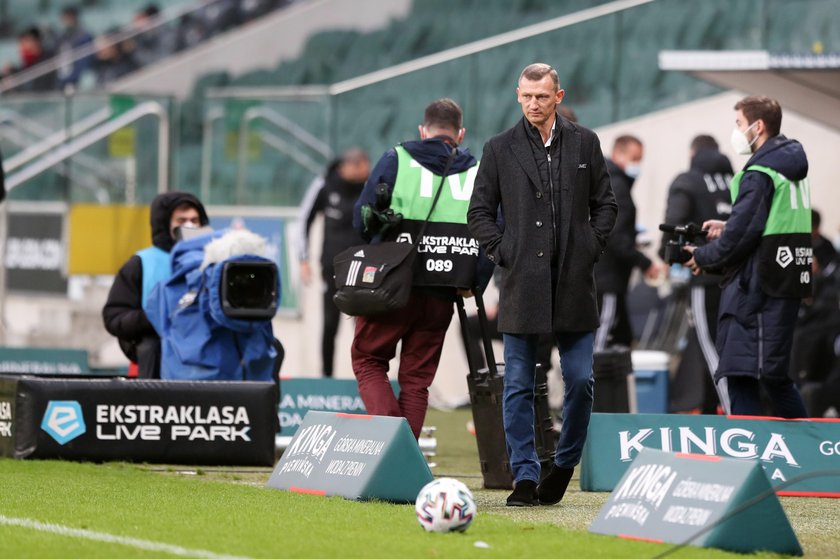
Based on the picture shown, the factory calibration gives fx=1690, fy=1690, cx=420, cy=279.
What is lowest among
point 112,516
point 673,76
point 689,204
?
point 112,516

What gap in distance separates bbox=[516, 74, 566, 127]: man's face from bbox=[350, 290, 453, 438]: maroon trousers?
55.8 inches

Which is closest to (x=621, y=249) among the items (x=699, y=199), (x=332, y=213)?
(x=699, y=199)

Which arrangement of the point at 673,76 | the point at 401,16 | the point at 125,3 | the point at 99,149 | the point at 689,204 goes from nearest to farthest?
the point at 689,204, the point at 673,76, the point at 99,149, the point at 401,16, the point at 125,3

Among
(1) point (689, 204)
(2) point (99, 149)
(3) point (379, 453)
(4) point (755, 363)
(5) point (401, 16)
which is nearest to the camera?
(3) point (379, 453)

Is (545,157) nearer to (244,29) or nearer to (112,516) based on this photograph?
(112,516)

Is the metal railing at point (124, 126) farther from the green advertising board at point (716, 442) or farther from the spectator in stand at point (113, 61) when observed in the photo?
the green advertising board at point (716, 442)

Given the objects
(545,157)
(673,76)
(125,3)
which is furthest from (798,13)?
(125,3)

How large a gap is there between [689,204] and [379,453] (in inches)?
196

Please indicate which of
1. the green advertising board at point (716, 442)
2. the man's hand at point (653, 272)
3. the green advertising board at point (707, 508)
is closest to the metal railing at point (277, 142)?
the man's hand at point (653, 272)

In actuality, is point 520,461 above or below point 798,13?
below

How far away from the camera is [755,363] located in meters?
9.11

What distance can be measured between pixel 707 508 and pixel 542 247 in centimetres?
183

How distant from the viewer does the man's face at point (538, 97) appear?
7598 millimetres

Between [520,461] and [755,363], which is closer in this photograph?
[520,461]
